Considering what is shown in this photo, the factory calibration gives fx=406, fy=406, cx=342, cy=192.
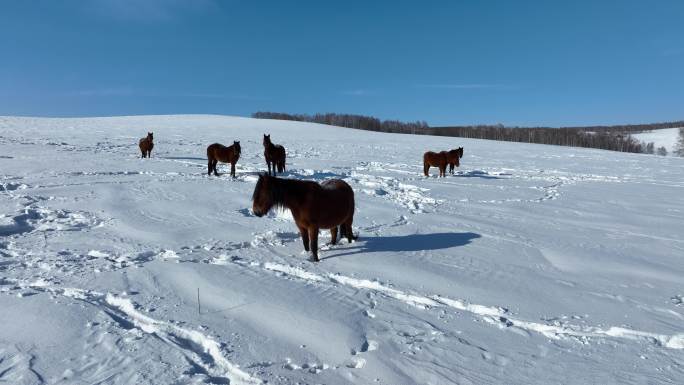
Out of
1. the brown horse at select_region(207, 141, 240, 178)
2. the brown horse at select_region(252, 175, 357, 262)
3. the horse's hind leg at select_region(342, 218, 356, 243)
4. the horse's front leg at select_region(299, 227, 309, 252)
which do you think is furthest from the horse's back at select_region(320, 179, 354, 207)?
the brown horse at select_region(207, 141, 240, 178)

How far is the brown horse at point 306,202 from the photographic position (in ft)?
18.9

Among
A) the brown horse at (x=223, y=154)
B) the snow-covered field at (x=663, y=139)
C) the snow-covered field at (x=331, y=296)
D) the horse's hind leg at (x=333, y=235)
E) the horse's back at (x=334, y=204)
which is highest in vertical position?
the snow-covered field at (x=663, y=139)

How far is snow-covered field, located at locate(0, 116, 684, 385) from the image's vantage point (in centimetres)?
314

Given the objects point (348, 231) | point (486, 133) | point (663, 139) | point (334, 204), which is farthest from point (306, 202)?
point (663, 139)

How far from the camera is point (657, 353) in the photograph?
137 inches

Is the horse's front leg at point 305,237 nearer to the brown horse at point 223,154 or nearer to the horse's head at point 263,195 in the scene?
the horse's head at point 263,195

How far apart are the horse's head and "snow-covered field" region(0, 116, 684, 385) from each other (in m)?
0.71

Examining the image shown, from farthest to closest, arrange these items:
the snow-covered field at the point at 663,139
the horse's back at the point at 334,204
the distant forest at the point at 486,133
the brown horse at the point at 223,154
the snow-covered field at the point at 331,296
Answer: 1. the snow-covered field at the point at 663,139
2. the distant forest at the point at 486,133
3. the brown horse at the point at 223,154
4. the horse's back at the point at 334,204
5. the snow-covered field at the point at 331,296

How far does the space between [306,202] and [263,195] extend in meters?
0.64

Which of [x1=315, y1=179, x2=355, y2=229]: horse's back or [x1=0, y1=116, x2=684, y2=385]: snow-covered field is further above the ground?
[x1=315, y1=179, x2=355, y2=229]: horse's back

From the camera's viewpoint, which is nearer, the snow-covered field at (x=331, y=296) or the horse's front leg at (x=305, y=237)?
the snow-covered field at (x=331, y=296)

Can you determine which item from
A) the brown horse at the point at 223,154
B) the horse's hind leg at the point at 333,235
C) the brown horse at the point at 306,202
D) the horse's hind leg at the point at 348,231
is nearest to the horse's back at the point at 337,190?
the brown horse at the point at 306,202

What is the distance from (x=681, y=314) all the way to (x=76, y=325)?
19.6 feet

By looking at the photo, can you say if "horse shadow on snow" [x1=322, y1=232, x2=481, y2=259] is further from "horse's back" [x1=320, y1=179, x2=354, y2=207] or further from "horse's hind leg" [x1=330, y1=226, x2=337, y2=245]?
"horse's back" [x1=320, y1=179, x2=354, y2=207]
